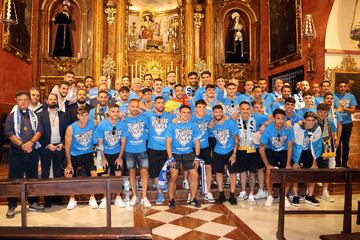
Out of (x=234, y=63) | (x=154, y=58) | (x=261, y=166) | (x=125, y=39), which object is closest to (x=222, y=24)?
Answer: (x=234, y=63)

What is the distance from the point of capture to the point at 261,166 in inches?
206

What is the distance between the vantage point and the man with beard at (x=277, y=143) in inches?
196

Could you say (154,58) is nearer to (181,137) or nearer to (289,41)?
(289,41)

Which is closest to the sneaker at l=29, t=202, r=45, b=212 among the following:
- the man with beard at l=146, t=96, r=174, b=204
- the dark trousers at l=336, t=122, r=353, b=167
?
the man with beard at l=146, t=96, r=174, b=204

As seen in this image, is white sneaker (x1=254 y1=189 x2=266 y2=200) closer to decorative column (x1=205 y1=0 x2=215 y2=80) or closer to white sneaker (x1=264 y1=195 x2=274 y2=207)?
white sneaker (x1=264 y1=195 x2=274 y2=207)

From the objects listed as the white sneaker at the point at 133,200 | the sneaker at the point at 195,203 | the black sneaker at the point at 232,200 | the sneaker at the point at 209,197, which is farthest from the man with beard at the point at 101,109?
the black sneaker at the point at 232,200

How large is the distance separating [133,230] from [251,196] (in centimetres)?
382

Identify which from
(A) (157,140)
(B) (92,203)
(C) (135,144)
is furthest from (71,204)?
(A) (157,140)

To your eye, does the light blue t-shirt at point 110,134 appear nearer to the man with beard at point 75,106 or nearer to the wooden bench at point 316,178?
the man with beard at point 75,106

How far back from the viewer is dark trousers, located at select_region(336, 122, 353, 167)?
20.6ft

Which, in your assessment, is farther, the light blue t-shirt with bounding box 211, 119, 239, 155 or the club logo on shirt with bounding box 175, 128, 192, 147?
the light blue t-shirt with bounding box 211, 119, 239, 155

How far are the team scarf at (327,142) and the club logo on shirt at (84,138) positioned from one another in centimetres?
358

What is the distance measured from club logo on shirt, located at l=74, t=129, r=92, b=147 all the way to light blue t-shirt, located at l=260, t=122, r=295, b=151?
2.56m

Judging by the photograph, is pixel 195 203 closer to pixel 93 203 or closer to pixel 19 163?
pixel 93 203
